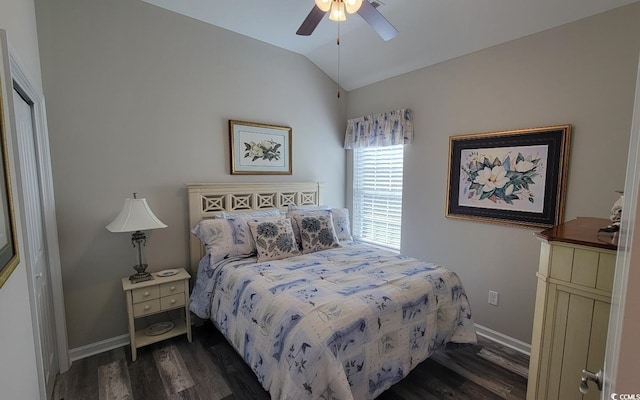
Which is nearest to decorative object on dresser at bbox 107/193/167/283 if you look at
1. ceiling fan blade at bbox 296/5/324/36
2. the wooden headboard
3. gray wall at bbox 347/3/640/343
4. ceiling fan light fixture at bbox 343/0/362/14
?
the wooden headboard

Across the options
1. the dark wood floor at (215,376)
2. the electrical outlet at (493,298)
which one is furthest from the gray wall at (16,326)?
the electrical outlet at (493,298)

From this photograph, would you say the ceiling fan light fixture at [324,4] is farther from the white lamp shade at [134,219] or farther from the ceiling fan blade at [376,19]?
the white lamp shade at [134,219]

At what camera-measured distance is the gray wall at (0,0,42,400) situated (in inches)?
36.4

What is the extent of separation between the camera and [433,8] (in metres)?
2.43

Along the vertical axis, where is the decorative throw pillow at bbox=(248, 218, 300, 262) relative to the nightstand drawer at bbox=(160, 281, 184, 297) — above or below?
above

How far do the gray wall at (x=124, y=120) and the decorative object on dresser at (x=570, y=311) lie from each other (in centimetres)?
273

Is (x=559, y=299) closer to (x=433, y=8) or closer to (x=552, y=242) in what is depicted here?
(x=552, y=242)

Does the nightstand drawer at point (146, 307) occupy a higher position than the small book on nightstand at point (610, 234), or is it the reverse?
the small book on nightstand at point (610, 234)

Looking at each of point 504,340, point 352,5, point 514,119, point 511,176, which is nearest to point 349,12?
point 352,5

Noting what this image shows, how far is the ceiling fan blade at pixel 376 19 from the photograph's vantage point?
1795 mm

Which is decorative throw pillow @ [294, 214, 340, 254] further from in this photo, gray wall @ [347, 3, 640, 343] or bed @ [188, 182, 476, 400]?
gray wall @ [347, 3, 640, 343]

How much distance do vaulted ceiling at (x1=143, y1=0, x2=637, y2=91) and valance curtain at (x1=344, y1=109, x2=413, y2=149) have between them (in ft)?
1.60

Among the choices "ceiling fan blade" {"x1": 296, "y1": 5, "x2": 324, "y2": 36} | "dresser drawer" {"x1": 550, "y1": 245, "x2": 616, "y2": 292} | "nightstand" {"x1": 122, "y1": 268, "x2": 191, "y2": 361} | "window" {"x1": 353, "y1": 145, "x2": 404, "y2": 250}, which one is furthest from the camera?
"window" {"x1": 353, "y1": 145, "x2": 404, "y2": 250}

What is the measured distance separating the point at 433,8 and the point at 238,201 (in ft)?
8.31
